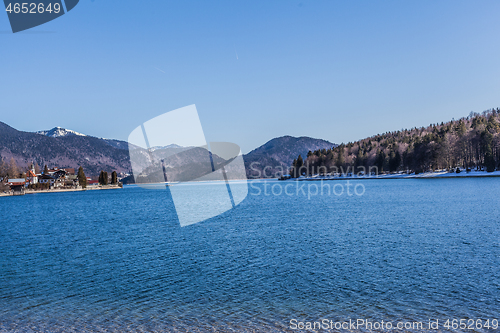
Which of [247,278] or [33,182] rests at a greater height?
[33,182]

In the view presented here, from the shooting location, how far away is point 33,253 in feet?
80.6

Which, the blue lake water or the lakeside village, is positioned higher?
the lakeside village

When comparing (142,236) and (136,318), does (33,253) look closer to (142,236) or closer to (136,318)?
(142,236)

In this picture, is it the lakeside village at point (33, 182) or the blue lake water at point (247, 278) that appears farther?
the lakeside village at point (33, 182)

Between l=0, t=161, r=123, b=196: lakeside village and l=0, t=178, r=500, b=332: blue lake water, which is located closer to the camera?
l=0, t=178, r=500, b=332: blue lake water

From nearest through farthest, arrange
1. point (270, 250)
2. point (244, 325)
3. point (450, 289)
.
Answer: point (244, 325), point (450, 289), point (270, 250)

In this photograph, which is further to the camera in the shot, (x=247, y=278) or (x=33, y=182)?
(x=33, y=182)

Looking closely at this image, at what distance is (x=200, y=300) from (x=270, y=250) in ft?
32.6

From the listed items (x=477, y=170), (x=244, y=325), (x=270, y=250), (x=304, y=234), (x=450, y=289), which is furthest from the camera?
(x=477, y=170)

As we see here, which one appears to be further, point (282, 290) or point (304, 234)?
point (304, 234)

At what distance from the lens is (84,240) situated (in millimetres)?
29953

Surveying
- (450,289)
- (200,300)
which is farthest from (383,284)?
(200,300)

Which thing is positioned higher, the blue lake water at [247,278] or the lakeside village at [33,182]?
the lakeside village at [33,182]

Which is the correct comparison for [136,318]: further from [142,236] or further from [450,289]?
[142,236]
